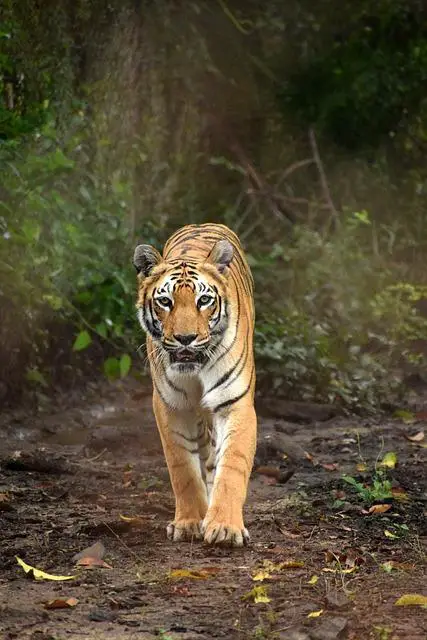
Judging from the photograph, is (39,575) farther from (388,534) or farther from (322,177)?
(322,177)

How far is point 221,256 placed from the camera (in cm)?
501

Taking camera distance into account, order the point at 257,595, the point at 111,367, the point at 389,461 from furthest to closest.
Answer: the point at 111,367 < the point at 389,461 < the point at 257,595

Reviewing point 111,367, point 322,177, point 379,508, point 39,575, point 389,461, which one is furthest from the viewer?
point 322,177

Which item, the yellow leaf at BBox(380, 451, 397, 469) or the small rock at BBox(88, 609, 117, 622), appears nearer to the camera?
the small rock at BBox(88, 609, 117, 622)

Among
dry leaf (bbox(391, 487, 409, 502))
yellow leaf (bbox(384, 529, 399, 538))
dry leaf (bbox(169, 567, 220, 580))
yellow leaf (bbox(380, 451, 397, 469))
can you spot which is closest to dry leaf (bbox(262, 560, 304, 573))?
dry leaf (bbox(169, 567, 220, 580))

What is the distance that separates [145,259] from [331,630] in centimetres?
196

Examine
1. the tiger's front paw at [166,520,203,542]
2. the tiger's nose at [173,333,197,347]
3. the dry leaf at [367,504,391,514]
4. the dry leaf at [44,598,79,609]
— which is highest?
the tiger's nose at [173,333,197,347]

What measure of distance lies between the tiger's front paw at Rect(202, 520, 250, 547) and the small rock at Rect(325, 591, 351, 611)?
0.81 m

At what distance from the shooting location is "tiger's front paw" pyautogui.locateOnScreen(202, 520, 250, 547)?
452 cm

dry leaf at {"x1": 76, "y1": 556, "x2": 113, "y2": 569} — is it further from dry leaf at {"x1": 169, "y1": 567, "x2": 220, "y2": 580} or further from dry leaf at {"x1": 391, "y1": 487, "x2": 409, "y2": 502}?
dry leaf at {"x1": 391, "y1": 487, "x2": 409, "y2": 502}

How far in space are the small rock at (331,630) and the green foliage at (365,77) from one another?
7.79 metres

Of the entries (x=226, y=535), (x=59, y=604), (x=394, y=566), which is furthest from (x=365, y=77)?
(x=59, y=604)

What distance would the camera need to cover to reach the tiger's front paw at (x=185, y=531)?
470 cm

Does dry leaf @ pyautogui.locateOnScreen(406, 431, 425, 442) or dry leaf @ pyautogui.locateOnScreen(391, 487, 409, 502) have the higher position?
dry leaf @ pyautogui.locateOnScreen(391, 487, 409, 502)
